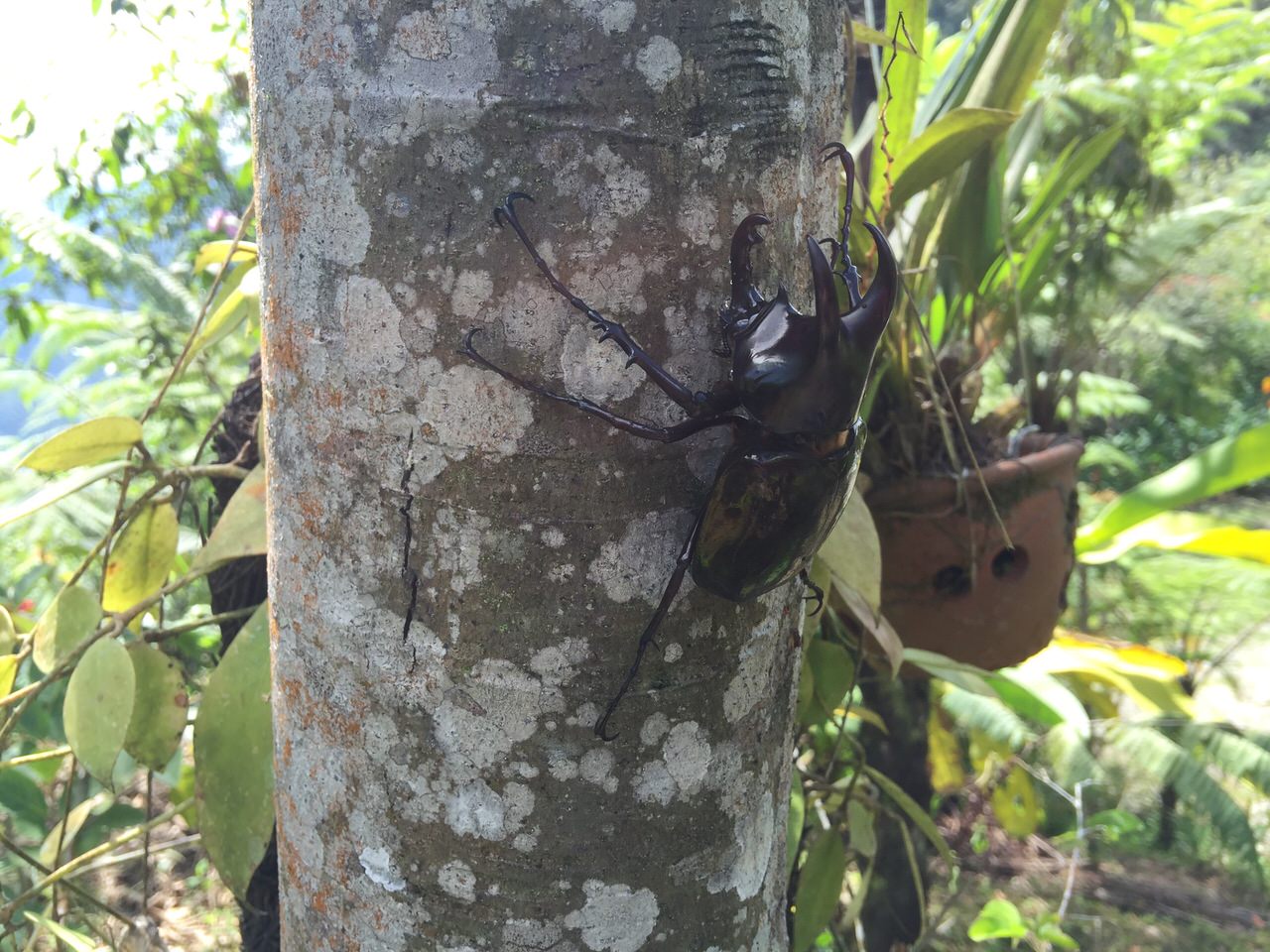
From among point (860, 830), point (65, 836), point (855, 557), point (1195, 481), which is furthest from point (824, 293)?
point (1195, 481)

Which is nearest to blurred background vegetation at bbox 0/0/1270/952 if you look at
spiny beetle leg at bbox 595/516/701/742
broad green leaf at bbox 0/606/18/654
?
broad green leaf at bbox 0/606/18/654

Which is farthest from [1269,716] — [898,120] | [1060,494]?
[898,120]

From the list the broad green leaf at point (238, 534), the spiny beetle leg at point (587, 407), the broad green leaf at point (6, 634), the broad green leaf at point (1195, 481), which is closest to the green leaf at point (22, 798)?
the broad green leaf at point (6, 634)

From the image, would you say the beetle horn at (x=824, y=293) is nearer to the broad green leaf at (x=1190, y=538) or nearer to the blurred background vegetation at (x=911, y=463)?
the blurred background vegetation at (x=911, y=463)

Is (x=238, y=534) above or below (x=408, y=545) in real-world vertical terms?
below

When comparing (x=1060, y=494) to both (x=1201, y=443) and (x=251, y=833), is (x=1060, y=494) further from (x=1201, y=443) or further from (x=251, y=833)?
(x=1201, y=443)

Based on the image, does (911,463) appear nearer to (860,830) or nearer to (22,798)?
(860,830)
